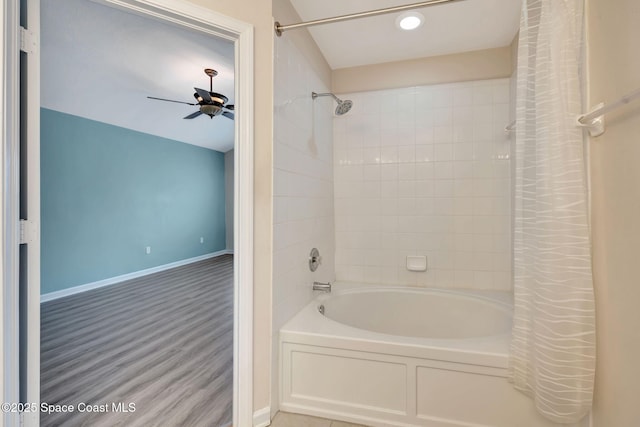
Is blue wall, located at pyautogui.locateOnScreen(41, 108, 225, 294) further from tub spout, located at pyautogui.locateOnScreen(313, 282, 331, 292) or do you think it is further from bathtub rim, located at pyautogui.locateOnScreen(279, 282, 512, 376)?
bathtub rim, located at pyautogui.locateOnScreen(279, 282, 512, 376)

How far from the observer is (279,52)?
64.2 inches

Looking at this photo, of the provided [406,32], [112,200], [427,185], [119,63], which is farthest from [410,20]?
[112,200]

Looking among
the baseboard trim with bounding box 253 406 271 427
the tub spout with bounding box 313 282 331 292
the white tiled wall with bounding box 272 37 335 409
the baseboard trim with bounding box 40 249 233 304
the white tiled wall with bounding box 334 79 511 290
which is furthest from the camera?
the baseboard trim with bounding box 40 249 233 304

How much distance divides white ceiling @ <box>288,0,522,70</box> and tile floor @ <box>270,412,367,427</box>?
7.12ft

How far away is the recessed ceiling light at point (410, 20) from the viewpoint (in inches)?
74.0

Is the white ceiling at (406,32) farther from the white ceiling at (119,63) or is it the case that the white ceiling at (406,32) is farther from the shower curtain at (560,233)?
the white ceiling at (119,63)

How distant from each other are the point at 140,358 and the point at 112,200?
315 centimetres

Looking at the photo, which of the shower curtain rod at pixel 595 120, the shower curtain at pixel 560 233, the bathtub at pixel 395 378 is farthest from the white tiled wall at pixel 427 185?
the shower curtain rod at pixel 595 120

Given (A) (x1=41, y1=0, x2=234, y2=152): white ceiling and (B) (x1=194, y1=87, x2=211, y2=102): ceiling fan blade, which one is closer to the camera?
(A) (x1=41, y1=0, x2=234, y2=152): white ceiling

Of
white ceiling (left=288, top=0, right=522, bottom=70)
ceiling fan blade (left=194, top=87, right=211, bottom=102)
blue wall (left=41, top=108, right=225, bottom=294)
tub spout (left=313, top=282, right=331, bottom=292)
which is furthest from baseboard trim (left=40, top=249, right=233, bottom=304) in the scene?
white ceiling (left=288, top=0, right=522, bottom=70)

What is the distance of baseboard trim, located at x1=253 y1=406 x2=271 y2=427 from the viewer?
150cm

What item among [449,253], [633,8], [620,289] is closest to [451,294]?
[449,253]

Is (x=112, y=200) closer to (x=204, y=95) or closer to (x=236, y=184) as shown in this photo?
(x=204, y=95)

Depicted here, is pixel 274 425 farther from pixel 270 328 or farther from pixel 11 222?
pixel 11 222
